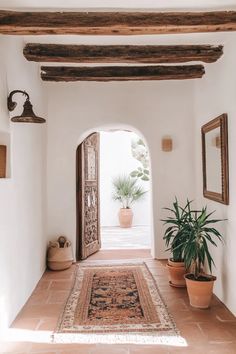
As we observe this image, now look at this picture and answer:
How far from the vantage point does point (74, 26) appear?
2.65 metres

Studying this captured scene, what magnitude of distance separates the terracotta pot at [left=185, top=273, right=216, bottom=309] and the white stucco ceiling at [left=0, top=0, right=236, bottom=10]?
2.48 m

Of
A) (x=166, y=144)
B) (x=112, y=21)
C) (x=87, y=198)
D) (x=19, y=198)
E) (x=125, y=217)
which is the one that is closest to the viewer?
(x=112, y=21)

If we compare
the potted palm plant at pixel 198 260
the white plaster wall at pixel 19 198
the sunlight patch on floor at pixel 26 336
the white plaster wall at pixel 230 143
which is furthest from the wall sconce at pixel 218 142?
the sunlight patch on floor at pixel 26 336

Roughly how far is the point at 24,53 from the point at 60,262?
2708mm

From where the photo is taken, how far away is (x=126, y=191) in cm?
856

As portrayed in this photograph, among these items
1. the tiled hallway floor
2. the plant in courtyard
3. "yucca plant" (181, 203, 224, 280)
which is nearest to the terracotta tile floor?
"yucca plant" (181, 203, 224, 280)

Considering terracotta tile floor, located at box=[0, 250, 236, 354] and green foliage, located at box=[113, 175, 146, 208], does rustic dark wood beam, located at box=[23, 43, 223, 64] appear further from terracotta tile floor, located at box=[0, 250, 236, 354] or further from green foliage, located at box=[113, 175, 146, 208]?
green foliage, located at box=[113, 175, 146, 208]

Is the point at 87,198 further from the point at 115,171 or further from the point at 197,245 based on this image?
the point at 115,171

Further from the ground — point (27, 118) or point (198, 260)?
point (27, 118)

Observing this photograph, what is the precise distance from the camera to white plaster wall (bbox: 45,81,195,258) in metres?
4.90

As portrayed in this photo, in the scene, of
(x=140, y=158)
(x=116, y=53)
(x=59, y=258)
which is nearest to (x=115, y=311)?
(x=59, y=258)

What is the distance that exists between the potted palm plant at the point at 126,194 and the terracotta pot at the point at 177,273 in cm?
470

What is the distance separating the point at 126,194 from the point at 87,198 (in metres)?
3.30

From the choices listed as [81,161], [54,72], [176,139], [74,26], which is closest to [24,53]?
[54,72]
